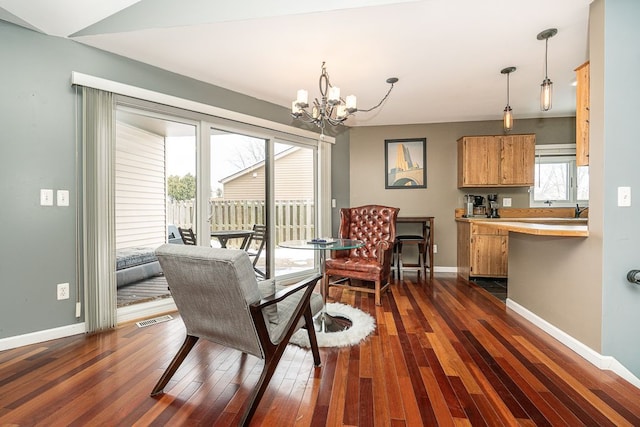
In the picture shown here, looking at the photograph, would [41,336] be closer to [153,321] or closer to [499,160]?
[153,321]

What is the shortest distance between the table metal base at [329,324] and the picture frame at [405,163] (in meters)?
2.88

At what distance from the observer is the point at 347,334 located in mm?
2459

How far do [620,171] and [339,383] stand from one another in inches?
87.0

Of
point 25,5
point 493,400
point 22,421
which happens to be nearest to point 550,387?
point 493,400

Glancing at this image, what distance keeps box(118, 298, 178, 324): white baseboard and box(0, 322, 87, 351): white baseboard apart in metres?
0.30

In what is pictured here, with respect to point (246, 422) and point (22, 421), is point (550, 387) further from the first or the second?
point (22, 421)

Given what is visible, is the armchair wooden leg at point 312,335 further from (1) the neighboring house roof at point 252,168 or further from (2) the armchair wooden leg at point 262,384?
(1) the neighboring house roof at point 252,168

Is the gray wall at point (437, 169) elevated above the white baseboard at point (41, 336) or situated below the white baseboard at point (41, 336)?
above

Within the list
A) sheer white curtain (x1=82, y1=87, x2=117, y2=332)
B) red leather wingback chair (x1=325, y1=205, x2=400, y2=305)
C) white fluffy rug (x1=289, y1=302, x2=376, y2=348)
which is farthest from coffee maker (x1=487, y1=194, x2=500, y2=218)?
sheer white curtain (x1=82, y1=87, x2=117, y2=332)

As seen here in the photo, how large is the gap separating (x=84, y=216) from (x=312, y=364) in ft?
7.20

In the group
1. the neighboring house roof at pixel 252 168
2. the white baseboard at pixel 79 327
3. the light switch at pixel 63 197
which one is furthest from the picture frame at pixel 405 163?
the light switch at pixel 63 197

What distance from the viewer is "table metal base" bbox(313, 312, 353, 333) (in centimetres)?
259

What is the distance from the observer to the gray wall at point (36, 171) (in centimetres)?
226

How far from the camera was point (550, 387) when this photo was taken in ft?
5.80
